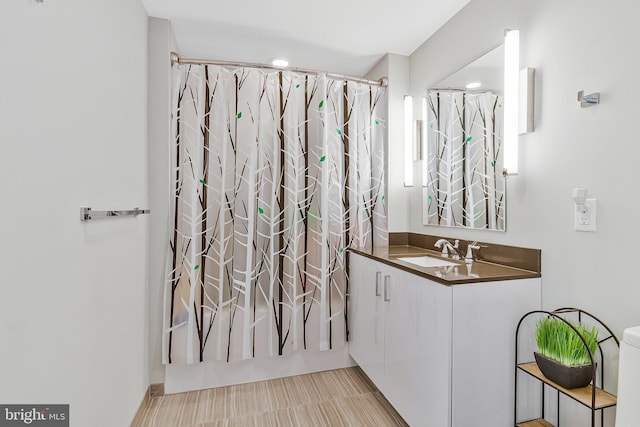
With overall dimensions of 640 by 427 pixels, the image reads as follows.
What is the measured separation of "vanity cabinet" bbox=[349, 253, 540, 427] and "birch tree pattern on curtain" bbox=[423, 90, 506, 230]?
1.60 ft

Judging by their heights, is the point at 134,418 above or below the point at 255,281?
below

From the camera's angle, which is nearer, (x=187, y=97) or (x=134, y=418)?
(x=134, y=418)

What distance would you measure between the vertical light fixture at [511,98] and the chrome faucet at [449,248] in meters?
0.57

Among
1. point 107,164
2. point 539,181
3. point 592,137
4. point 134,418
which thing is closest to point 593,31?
point 592,137

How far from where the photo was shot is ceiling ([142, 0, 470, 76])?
1.90 m

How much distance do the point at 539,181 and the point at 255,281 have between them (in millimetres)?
1725

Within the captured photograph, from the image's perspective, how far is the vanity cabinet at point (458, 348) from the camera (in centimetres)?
134

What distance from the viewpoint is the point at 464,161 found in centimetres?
194

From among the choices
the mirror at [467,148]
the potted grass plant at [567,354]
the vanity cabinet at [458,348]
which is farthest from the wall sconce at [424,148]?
the potted grass plant at [567,354]

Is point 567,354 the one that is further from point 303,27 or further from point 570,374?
point 303,27

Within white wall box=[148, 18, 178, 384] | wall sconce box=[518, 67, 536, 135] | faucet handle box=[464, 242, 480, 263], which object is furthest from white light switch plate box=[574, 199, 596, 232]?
white wall box=[148, 18, 178, 384]

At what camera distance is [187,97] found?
2.06m

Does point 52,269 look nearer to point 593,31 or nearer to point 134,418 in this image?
point 134,418

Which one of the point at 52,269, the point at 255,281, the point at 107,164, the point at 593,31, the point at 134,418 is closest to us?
the point at 52,269
